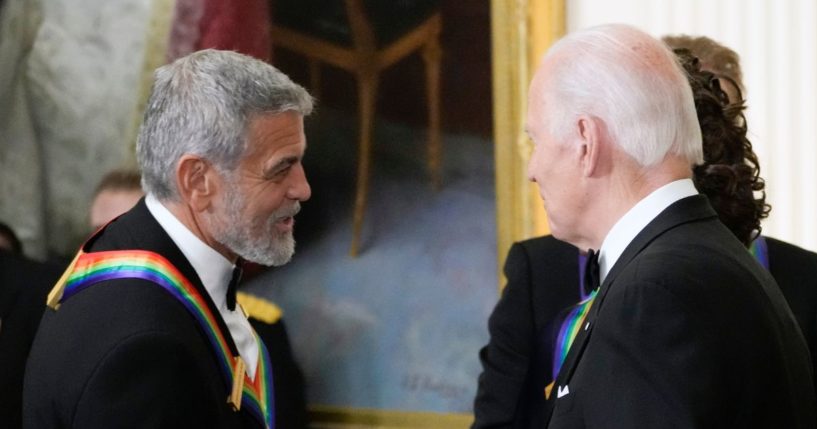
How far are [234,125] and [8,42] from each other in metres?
2.66

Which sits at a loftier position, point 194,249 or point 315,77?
point 315,77

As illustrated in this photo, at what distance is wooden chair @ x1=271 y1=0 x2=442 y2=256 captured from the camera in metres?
4.04

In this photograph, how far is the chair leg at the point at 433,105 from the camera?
402cm

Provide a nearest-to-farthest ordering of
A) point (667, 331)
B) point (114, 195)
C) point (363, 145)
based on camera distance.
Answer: point (667, 331) → point (363, 145) → point (114, 195)

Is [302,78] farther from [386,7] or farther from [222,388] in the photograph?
[222,388]

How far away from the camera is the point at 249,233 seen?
7.93 feet

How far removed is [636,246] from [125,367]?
88 centimetres

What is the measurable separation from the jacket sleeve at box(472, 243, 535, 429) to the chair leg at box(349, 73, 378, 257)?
4.95 feet

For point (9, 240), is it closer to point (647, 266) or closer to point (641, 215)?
point (641, 215)

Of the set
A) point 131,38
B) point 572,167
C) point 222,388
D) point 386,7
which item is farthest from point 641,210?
point 131,38

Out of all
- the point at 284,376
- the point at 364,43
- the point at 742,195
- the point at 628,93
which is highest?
the point at 628,93

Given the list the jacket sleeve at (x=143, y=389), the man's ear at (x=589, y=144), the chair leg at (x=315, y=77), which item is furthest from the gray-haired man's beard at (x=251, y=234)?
the chair leg at (x=315, y=77)

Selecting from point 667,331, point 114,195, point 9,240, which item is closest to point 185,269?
point 667,331

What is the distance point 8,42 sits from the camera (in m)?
4.62
